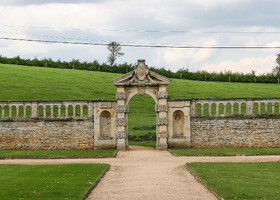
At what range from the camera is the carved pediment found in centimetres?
2961

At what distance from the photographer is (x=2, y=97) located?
4056cm

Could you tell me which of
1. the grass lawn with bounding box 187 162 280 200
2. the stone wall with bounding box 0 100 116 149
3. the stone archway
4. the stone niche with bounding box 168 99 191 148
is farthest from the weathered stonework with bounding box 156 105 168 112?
Result: the grass lawn with bounding box 187 162 280 200

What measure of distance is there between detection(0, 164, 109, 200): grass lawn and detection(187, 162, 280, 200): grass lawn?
15.0ft

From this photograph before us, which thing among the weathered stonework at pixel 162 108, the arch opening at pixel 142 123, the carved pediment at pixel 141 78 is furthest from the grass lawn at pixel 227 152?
the arch opening at pixel 142 123

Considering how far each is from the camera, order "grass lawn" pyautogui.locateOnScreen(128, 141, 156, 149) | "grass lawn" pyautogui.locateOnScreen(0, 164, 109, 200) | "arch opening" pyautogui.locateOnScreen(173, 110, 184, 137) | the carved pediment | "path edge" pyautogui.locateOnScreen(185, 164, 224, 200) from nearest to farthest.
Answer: "grass lawn" pyautogui.locateOnScreen(0, 164, 109, 200)
"path edge" pyautogui.locateOnScreen(185, 164, 224, 200)
the carved pediment
"arch opening" pyautogui.locateOnScreen(173, 110, 184, 137)
"grass lawn" pyautogui.locateOnScreen(128, 141, 156, 149)

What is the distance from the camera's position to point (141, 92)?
2980cm

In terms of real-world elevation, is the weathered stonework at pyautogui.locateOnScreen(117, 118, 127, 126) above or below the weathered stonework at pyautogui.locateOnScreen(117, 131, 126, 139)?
above

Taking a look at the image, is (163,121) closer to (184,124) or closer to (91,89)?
(184,124)

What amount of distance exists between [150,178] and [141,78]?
12.9 meters

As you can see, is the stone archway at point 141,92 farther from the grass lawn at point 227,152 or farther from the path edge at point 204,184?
the path edge at point 204,184

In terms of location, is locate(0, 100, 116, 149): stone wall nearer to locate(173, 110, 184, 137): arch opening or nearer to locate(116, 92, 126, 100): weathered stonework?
locate(116, 92, 126, 100): weathered stonework

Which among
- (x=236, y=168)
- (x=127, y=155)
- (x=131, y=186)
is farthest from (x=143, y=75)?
(x=131, y=186)

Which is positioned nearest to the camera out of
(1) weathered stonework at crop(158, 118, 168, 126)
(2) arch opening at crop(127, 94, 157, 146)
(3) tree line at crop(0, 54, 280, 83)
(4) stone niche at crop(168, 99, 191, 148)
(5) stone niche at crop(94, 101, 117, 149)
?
(1) weathered stonework at crop(158, 118, 168, 126)

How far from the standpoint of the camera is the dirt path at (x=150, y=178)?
1447 centimetres
